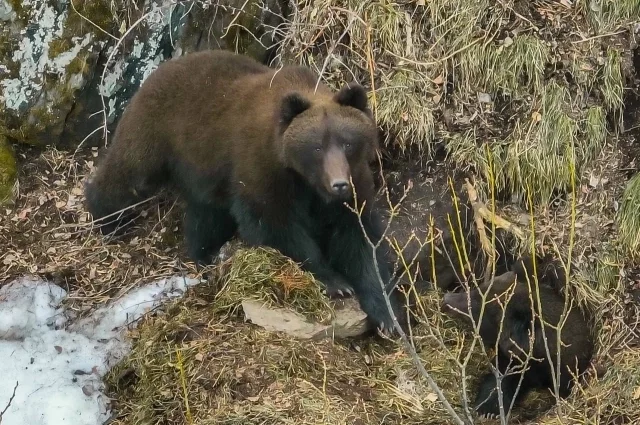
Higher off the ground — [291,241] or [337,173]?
[337,173]

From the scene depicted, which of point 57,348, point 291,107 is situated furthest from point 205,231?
point 291,107

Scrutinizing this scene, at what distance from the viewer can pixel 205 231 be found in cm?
712

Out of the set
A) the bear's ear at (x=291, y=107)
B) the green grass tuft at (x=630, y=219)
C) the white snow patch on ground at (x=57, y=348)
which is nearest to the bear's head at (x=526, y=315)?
the green grass tuft at (x=630, y=219)

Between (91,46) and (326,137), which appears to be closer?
(326,137)

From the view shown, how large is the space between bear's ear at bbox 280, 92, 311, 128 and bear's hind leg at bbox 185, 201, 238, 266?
1325 millimetres

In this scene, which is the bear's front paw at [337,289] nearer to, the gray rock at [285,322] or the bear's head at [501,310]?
the gray rock at [285,322]

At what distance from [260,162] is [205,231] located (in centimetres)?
122

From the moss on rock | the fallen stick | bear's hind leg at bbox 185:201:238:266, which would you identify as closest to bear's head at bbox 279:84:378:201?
the fallen stick

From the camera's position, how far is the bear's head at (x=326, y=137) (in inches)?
229

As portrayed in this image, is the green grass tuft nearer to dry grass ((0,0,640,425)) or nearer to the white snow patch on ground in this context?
dry grass ((0,0,640,425))

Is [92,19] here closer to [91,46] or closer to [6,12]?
[91,46]

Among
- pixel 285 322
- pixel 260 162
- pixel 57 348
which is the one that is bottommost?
pixel 57 348

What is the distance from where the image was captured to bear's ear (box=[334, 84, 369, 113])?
5941 millimetres

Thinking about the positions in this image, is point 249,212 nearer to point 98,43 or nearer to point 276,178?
point 276,178
